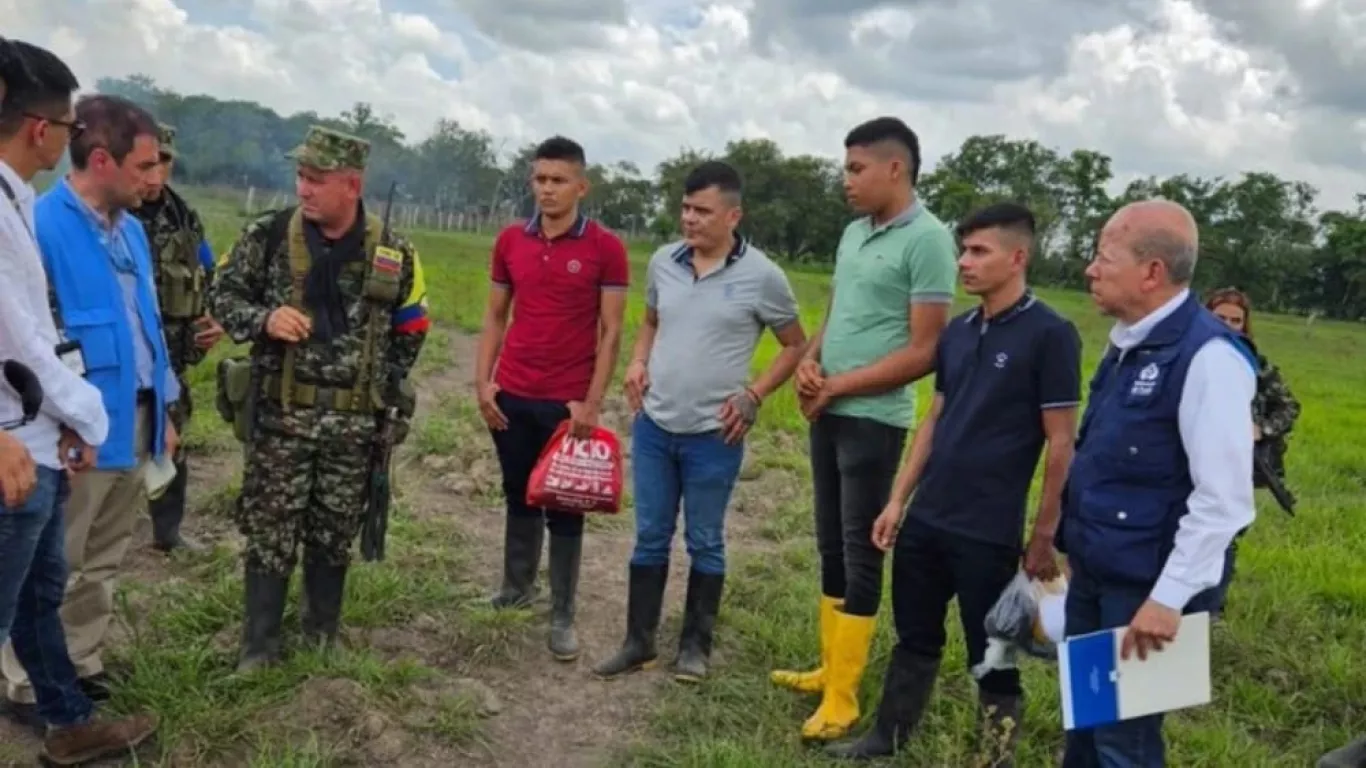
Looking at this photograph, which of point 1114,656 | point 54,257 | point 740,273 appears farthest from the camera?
point 740,273


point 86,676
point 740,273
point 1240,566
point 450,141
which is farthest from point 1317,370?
point 450,141

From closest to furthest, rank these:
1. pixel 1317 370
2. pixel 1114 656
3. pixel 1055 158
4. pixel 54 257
→ pixel 1114 656 < pixel 54 257 < pixel 1317 370 < pixel 1055 158

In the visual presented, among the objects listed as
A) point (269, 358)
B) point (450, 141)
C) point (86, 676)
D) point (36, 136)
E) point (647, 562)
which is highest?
point (450, 141)

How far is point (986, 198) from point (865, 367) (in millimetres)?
55861

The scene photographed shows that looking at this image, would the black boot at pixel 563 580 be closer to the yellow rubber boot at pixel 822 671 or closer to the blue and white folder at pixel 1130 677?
the yellow rubber boot at pixel 822 671

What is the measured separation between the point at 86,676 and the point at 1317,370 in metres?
22.5

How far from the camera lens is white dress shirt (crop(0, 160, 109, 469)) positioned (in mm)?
2346

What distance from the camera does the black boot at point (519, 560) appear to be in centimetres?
453

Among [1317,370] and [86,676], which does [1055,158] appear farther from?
[86,676]

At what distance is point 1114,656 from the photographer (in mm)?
2463

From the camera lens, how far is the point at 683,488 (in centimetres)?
398

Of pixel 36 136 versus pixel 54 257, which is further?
pixel 54 257

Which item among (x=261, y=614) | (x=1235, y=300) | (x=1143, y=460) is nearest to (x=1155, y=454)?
(x=1143, y=460)

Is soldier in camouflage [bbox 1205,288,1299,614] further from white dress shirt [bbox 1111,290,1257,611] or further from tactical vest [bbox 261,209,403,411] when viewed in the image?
tactical vest [bbox 261,209,403,411]
